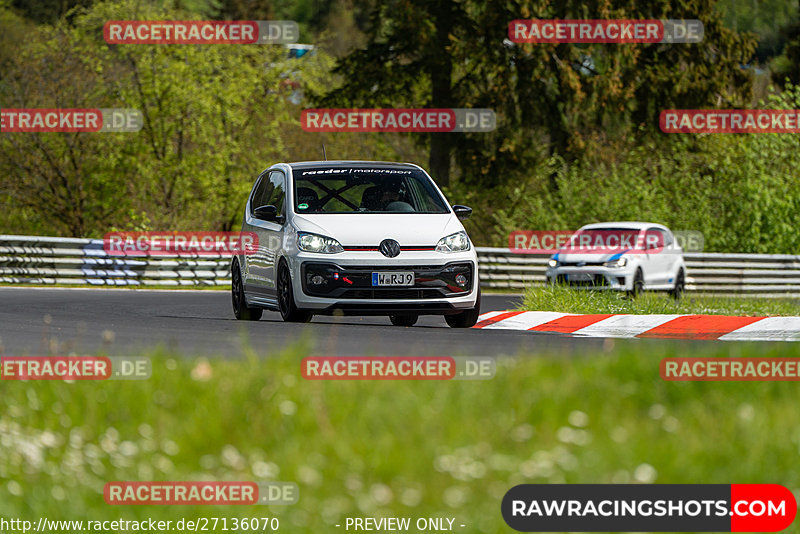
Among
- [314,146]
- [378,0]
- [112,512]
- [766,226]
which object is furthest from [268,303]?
[314,146]

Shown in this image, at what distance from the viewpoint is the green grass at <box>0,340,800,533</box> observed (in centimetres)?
530

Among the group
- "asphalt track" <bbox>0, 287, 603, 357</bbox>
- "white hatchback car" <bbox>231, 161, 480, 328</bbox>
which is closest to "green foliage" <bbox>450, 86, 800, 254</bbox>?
"asphalt track" <bbox>0, 287, 603, 357</bbox>

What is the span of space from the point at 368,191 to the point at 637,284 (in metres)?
12.3

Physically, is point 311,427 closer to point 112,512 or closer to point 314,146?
point 112,512

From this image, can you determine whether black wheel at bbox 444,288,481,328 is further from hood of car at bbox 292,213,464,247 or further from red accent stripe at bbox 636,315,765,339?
red accent stripe at bbox 636,315,765,339

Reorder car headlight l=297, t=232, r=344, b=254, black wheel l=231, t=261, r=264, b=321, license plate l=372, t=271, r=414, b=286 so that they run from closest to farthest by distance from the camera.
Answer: license plate l=372, t=271, r=414, b=286 < car headlight l=297, t=232, r=344, b=254 < black wheel l=231, t=261, r=264, b=321

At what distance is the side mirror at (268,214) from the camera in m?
14.3

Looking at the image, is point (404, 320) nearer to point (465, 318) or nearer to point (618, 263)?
point (465, 318)

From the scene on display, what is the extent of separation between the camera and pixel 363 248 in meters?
13.5

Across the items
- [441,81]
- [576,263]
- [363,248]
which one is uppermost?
[441,81]

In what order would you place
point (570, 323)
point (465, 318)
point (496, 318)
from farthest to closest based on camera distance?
1. point (496, 318)
2. point (570, 323)
3. point (465, 318)

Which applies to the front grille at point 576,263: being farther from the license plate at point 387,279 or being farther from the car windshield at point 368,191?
the license plate at point 387,279
